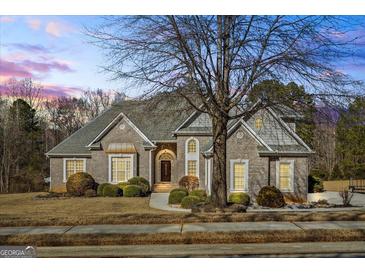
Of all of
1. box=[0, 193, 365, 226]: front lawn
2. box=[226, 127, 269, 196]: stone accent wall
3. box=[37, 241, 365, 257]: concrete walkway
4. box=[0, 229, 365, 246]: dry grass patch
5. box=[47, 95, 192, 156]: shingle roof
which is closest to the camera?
box=[37, 241, 365, 257]: concrete walkway

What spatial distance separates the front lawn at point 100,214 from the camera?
899 cm

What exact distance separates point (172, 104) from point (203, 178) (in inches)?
99.9

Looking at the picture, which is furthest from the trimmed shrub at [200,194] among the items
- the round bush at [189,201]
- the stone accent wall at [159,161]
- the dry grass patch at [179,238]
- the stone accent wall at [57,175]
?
the dry grass patch at [179,238]

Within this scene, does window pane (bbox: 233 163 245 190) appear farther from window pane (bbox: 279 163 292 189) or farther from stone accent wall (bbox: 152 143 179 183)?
stone accent wall (bbox: 152 143 179 183)

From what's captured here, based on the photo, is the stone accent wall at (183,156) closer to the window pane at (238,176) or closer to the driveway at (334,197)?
the window pane at (238,176)

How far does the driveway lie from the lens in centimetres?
1134

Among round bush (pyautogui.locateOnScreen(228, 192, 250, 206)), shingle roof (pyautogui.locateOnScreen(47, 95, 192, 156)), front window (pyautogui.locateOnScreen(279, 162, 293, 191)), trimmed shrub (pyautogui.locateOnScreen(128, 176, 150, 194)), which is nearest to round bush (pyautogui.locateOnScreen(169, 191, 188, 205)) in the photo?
trimmed shrub (pyautogui.locateOnScreen(128, 176, 150, 194))

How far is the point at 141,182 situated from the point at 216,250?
16.8 feet

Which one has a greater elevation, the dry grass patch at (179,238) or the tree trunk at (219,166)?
the tree trunk at (219,166)

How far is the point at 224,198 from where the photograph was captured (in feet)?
35.1

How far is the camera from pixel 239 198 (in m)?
12.2

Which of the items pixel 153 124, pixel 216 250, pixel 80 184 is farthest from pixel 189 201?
pixel 216 250

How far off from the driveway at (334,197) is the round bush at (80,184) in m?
5.82

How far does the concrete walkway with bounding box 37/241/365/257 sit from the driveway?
3858 mm
